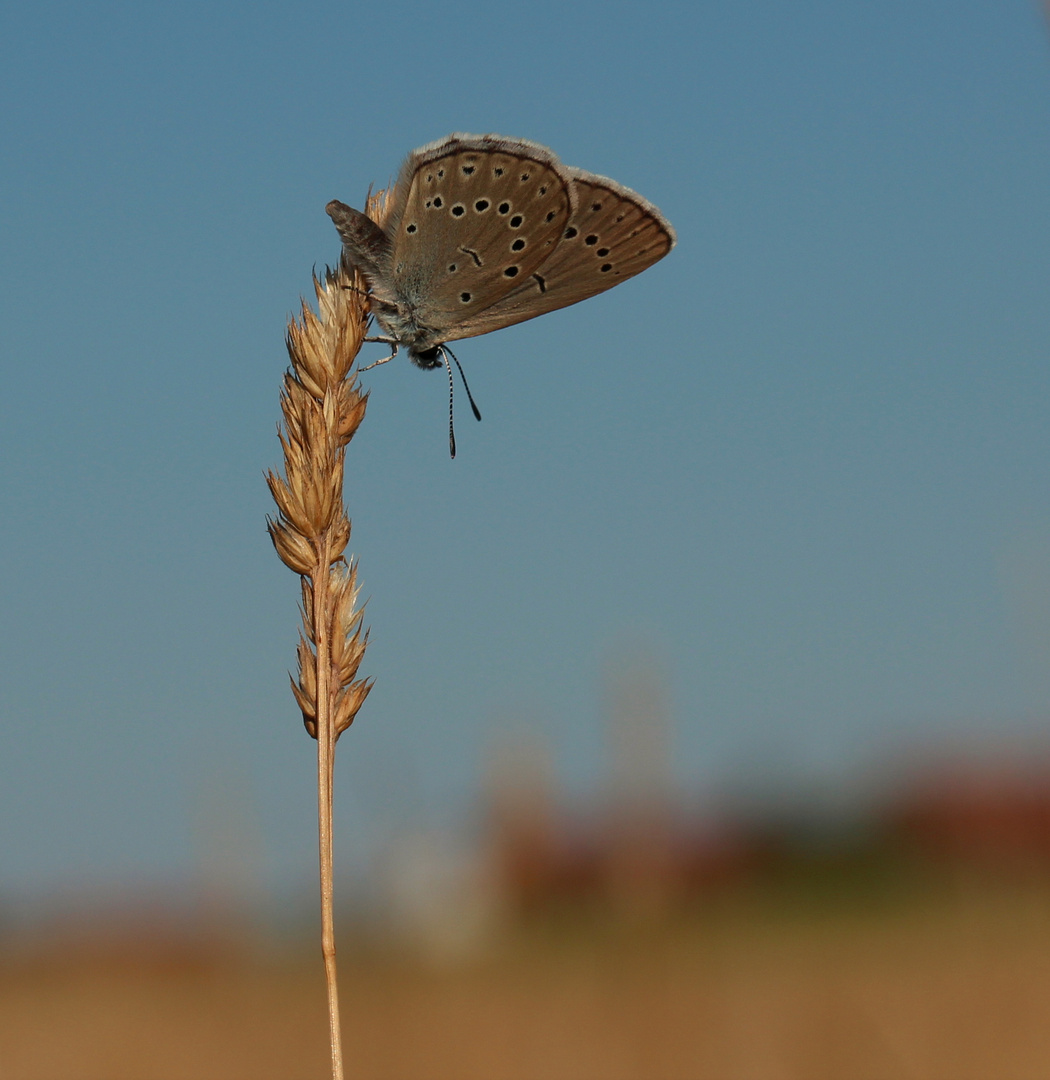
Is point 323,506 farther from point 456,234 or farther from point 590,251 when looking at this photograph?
point 590,251

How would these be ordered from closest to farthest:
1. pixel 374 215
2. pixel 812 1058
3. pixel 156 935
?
pixel 374 215, pixel 812 1058, pixel 156 935

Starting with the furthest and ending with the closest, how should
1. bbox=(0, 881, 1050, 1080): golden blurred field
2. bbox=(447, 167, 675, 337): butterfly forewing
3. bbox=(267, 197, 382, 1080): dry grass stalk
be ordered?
bbox=(0, 881, 1050, 1080): golden blurred field, bbox=(447, 167, 675, 337): butterfly forewing, bbox=(267, 197, 382, 1080): dry grass stalk

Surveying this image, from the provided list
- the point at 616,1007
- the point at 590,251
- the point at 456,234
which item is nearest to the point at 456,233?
the point at 456,234

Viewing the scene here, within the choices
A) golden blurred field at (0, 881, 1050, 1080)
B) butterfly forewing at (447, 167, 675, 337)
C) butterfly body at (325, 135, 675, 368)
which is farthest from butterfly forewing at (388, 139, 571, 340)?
golden blurred field at (0, 881, 1050, 1080)

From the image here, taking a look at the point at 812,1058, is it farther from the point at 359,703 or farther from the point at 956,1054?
the point at 359,703

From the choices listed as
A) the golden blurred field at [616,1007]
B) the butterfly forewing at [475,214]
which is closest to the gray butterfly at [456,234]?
the butterfly forewing at [475,214]

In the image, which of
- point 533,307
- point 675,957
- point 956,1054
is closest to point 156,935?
point 675,957

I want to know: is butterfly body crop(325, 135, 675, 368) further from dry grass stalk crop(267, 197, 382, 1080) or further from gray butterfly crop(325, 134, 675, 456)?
dry grass stalk crop(267, 197, 382, 1080)
